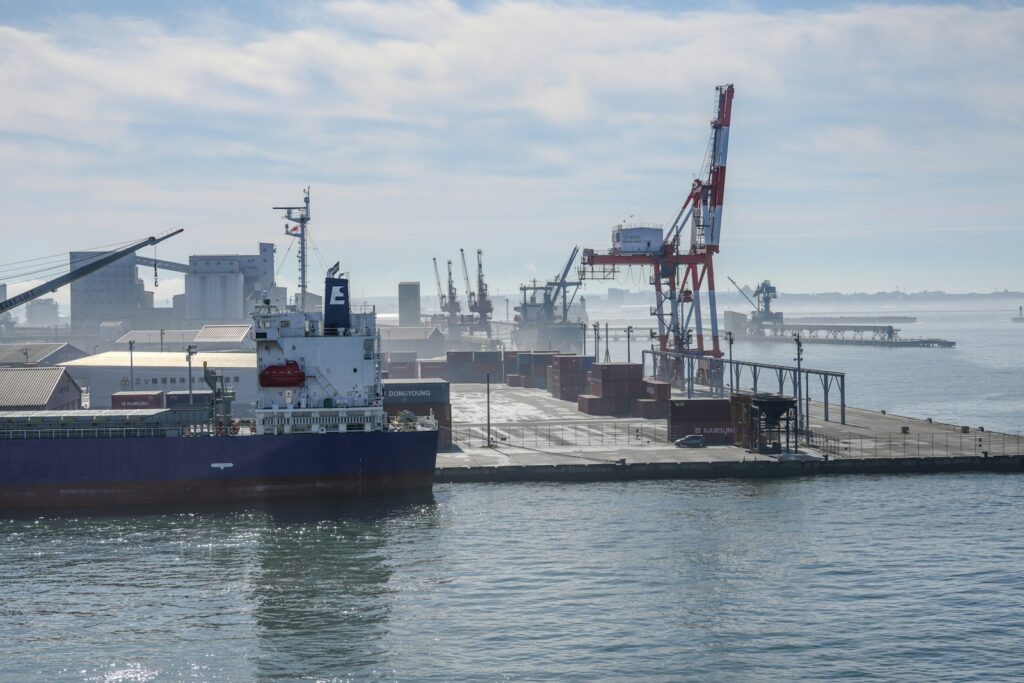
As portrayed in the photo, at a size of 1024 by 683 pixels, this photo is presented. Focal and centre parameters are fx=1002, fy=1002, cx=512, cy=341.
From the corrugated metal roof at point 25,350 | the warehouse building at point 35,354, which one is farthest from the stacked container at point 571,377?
the corrugated metal roof at point 25,350

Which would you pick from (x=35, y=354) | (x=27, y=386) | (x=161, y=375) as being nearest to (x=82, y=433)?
(x=27, y=386)

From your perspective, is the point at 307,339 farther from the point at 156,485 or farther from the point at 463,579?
the point at 463,579

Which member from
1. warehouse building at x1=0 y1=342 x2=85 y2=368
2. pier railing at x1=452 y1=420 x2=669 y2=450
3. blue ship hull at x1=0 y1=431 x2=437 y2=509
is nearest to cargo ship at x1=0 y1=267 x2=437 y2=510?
blue ship hull at x1=0 y1=431 x2=437 y2=509

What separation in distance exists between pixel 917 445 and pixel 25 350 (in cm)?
10304

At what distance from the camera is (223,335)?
483 feet

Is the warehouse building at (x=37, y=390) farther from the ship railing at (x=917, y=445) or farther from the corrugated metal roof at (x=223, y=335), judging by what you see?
the ship railing at (x=917, y=445)

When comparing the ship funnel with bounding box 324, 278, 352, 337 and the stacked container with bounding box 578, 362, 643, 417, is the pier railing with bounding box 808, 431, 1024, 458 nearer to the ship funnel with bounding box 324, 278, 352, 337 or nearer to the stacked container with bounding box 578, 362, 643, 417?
the stacked container with bounding box 578, 362, 643, 417

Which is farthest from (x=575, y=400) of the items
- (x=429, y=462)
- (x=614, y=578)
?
(x=614, y=578)

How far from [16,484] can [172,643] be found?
88.6 ft

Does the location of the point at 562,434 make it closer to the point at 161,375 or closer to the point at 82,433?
the point at 82,433

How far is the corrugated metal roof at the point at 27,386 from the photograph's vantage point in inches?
3120

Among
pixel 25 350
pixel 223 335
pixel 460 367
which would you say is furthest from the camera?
pixel 223 335

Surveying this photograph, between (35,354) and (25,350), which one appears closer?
(25,350)

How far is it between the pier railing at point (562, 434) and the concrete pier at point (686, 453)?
7cm
